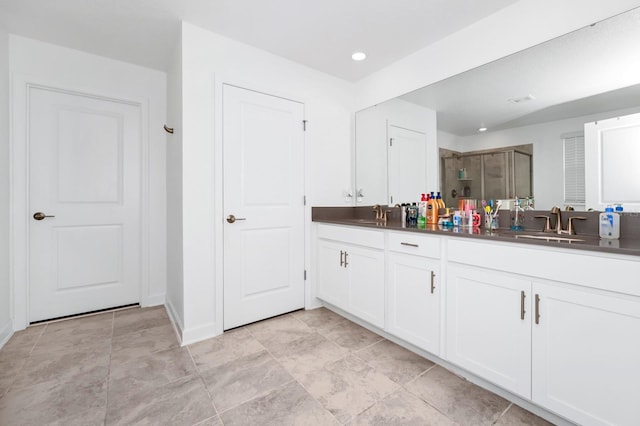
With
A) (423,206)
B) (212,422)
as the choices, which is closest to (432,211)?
(423,206)

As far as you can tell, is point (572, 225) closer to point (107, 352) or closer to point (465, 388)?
point (465, 388)

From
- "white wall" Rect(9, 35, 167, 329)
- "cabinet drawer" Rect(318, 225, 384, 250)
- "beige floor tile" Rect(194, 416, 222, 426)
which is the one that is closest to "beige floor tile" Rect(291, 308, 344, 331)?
"cabinet drawer" Rect(318, 225, 384, 250)

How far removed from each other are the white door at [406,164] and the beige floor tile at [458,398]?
1449mm

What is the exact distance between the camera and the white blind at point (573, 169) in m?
1.69

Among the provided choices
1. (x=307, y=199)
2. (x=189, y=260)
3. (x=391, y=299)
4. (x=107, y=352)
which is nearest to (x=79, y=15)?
(x=189, y=260)

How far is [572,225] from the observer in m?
1.71

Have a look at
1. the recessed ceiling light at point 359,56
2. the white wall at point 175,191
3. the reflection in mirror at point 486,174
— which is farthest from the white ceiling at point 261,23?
the reflection in mirror at point 486,174

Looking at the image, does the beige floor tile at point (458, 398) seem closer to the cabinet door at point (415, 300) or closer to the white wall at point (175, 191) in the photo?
the cabinet door at point (415, 300)

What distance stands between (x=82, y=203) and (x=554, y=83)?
12.6 feet

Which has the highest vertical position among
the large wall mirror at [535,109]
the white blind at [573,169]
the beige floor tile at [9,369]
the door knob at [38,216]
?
the large wall mirror at [535,109]

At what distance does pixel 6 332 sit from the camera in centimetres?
216

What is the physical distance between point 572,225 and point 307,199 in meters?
1.97

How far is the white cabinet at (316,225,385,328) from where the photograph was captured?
2.15m

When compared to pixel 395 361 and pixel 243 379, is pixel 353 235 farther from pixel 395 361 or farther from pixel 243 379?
pixel 243 379
